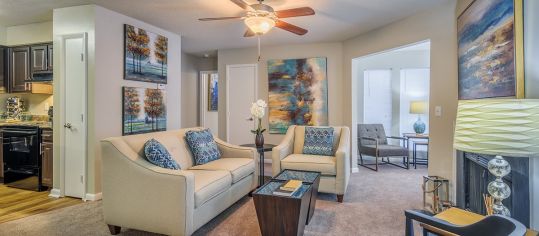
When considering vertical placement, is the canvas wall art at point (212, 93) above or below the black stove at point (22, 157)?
above

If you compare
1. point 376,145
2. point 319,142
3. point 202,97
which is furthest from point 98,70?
point 376,145

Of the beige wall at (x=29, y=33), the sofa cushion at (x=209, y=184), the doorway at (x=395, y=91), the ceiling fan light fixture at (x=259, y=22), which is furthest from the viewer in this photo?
the doorway at (x=395, y=91)

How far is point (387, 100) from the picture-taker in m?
5.97

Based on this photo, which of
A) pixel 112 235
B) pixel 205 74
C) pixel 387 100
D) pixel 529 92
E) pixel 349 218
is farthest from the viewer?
pixel 205 74

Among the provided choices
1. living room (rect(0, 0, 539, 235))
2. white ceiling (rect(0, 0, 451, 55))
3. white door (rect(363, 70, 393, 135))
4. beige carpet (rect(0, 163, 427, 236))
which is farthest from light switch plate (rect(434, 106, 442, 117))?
white door (rect(363, 70, 393, 135))

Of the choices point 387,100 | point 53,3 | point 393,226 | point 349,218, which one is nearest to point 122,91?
point 53,3

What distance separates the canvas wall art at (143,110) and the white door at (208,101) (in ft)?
8.05

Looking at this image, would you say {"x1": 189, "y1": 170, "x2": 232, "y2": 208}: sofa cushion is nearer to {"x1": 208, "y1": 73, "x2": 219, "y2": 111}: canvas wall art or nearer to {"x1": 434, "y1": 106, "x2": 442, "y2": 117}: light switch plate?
{"x1": 434, "y1": 106, "x2": 442, "y2": 117}: light switch plate

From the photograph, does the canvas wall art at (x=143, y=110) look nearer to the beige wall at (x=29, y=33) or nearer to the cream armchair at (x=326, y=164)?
the beige wall at (x=29, y=33)

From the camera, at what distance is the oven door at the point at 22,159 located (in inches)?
147

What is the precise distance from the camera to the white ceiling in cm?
323

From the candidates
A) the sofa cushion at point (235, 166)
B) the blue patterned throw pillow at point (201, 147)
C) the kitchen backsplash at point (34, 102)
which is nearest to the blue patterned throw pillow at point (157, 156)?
the sofa cushion at point (235, 166)

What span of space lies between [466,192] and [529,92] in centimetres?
140

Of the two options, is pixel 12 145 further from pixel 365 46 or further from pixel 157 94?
pixel 365 46
